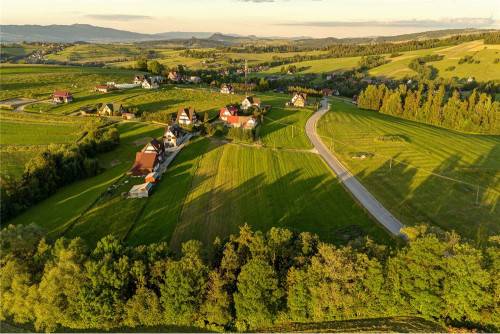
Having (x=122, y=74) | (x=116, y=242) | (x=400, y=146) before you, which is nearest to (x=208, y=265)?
(x=116, y=242)

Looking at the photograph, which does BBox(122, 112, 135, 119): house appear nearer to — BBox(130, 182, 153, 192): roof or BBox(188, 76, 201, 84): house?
BBox(130, 182, 153, 192): roof

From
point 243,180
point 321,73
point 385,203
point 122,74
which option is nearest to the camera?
point 385,203

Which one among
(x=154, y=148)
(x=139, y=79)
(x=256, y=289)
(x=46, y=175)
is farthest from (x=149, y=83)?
(x=256, y=289)

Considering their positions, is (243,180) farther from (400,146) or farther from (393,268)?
(400,146)

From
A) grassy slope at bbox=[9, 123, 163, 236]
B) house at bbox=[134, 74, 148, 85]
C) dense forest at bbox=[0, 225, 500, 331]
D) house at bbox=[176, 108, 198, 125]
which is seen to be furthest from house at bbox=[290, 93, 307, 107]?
dense forest at bbox=[0, 225, 500, 331]

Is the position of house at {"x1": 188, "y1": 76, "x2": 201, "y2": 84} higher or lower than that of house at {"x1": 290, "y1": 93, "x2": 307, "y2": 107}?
higher

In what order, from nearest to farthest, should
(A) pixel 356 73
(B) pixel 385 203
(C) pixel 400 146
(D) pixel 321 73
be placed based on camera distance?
1. (B) pixel 385 203
2. (C) pixel 400 146
3. (A) pixel 356 73
4. (D) pixel 321 73
